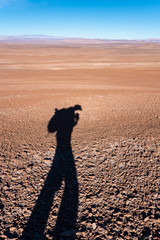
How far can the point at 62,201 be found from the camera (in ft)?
13.5

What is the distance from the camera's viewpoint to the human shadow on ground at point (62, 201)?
3438 mm

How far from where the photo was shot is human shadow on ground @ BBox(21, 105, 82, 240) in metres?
3.44

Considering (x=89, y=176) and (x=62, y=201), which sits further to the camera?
(x=89, y=176)

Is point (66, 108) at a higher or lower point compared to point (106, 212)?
higher

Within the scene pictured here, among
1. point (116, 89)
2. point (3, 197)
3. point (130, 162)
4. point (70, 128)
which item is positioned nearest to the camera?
point (3, 197)

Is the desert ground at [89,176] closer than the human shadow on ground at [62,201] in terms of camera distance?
No

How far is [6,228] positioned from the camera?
11.5 feet

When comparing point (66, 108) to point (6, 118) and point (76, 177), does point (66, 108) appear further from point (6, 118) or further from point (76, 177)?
point (76, 177)

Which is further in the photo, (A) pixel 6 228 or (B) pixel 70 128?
(B) pixel 70 128

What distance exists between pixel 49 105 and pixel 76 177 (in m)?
7.43

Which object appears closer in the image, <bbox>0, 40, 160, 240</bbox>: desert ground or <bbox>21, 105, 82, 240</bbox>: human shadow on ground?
<bbox>21, 105, 82, 240</bbox>: human shadow on ground

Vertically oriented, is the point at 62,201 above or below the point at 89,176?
below

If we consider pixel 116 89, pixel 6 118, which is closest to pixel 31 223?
pixel 6 118

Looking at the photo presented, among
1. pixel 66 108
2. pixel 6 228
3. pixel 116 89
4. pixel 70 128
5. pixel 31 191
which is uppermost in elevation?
pixel 116 89
